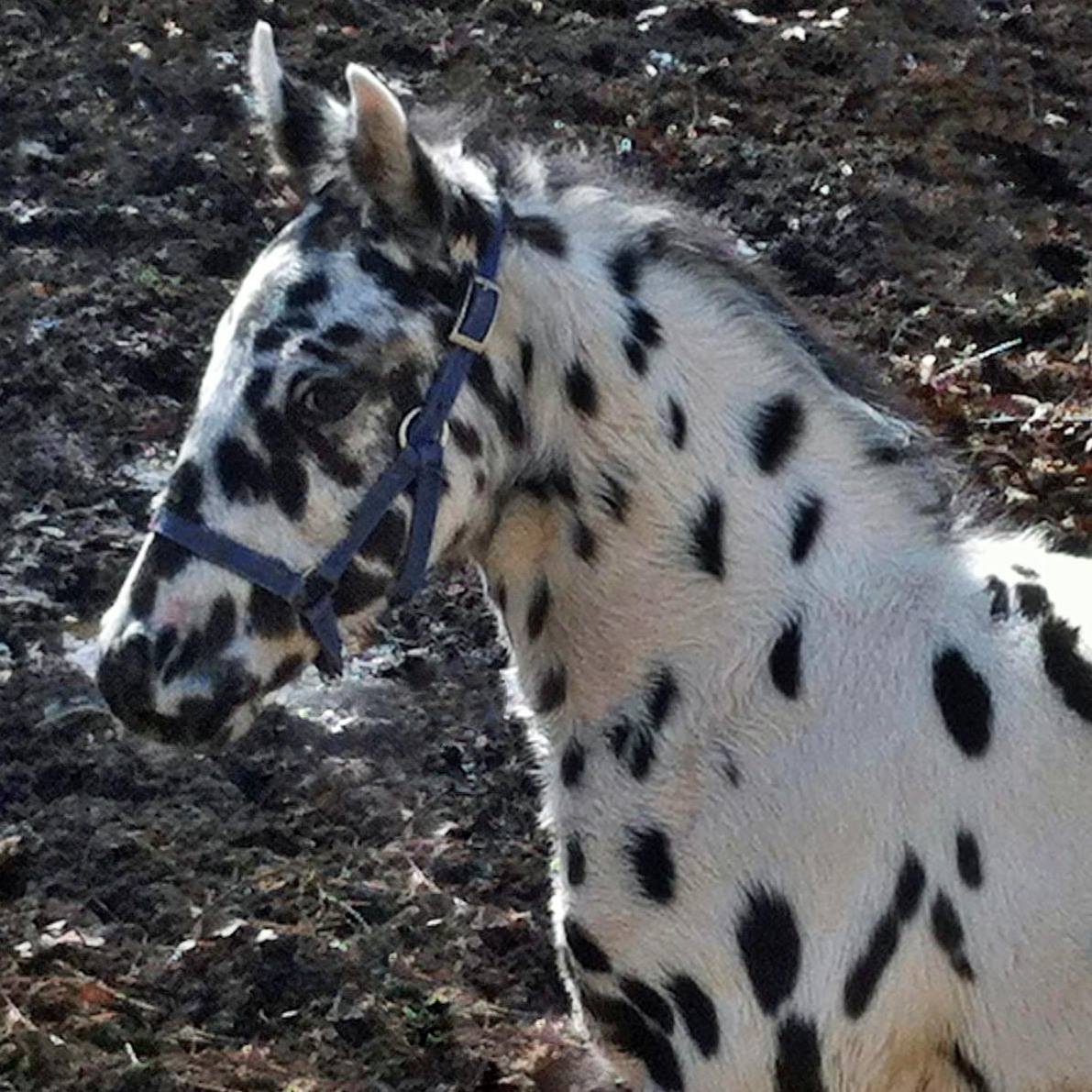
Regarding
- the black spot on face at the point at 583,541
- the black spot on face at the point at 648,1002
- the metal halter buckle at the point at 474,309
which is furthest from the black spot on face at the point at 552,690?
the metal halter buckle at the point at 474,309

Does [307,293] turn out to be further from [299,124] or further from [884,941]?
[884,941]

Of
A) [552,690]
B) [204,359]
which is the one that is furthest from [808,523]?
[204,359]

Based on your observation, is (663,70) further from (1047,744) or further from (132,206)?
(1047,744)

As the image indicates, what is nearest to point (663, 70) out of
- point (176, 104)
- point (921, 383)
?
point (176, 104)

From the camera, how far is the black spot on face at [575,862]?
3.48 metres

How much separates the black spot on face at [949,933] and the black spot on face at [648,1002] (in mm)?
411

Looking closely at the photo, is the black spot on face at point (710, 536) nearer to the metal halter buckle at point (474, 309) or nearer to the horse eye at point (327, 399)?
the metal halter buckle at point (474, 309)

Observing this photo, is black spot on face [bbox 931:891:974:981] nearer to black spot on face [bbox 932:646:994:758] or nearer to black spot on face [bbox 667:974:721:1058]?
black spot on face [bbox 932:646:994:758]

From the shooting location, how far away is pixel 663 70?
823 cm

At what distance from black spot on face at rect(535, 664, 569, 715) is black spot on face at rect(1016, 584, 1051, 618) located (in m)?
0.68

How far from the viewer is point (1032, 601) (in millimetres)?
3381

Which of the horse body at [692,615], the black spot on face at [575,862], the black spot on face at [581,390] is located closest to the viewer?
the horse body at [692,615]

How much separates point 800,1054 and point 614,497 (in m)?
0.85

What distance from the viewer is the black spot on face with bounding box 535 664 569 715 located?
3.55 metres
